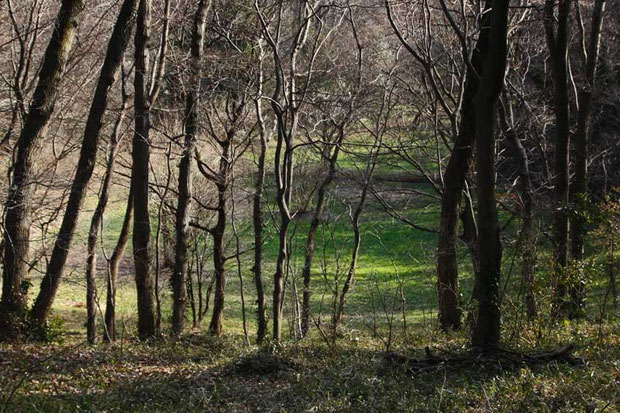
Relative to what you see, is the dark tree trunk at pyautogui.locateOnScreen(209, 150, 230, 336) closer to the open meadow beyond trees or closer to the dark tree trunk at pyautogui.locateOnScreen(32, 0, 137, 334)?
the open meadow beyond trees

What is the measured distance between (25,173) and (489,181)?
7.29 metres

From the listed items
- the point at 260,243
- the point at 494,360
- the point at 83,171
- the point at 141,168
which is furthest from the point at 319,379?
the point at 260,243

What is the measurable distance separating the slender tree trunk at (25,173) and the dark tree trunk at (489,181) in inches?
269

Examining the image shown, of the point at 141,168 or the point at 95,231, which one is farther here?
the point at 95,231

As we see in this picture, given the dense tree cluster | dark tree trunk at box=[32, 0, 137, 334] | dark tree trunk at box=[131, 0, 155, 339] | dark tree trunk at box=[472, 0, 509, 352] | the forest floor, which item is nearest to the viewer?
the forest floor

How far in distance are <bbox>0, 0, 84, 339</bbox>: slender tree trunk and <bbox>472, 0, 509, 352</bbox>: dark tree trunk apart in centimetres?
684

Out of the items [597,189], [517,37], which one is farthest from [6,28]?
[597,189]

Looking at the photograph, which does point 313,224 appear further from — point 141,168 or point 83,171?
point 83,171

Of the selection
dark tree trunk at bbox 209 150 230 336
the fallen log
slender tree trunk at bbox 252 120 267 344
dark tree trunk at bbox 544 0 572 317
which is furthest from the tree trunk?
the fallen log

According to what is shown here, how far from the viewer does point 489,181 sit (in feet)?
24.5

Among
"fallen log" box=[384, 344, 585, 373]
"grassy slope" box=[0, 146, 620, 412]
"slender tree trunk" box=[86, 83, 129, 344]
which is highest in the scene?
"slender tree trunk" box=[86, 83, 129, 344]

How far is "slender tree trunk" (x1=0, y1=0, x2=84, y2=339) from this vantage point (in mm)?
11352

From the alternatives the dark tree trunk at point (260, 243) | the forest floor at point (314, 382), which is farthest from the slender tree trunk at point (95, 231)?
the forest floor at point (314, 382)

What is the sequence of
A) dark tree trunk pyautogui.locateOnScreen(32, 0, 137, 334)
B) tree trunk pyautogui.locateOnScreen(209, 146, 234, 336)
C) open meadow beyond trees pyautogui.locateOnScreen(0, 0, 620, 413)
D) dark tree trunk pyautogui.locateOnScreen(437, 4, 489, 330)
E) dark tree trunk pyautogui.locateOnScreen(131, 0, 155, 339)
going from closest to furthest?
open meadow beyond trees pyautogui.locateOnScreen(0, 0, 620, 413)
dark tree trunk pyautogui.locateOnScreen(437, 4, 489, 330)
dark tree trunk pyautogui.locateOnScreen(32, 0, 137, 334)
dark tree trunk pyautogui.locateOnScreen(131, 0, 155, 339)
tree trunk pyautogui.locateOnScreen(209, 146, 234, 336)
